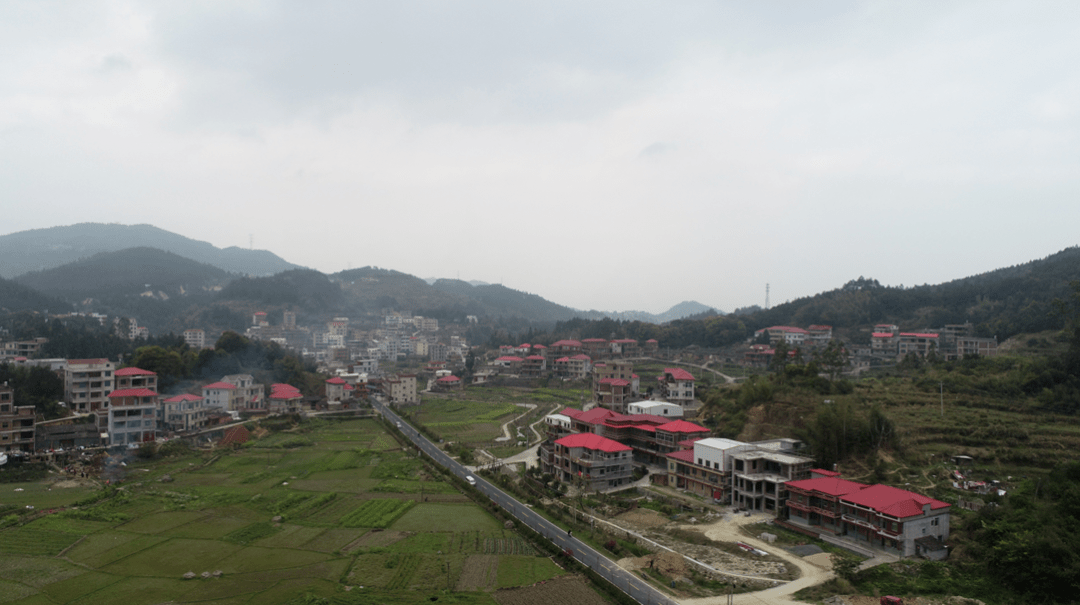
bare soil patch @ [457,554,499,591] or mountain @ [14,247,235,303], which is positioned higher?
mountain @ [14,247,235,303]

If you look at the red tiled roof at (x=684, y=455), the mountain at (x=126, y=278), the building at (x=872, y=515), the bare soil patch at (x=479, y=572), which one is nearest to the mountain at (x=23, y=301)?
the mountain at (x=126, y=278)

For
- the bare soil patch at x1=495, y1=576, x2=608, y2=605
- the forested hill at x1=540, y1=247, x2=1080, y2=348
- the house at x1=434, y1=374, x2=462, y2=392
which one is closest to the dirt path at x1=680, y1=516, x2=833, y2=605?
the bare soil patch at x1=495, y1=576, x2=608, y2=605

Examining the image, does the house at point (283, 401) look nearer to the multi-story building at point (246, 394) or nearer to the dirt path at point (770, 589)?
the multi-story building at point (246, 394)

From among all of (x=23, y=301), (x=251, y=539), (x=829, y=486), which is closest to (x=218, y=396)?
(x=251, y=539)

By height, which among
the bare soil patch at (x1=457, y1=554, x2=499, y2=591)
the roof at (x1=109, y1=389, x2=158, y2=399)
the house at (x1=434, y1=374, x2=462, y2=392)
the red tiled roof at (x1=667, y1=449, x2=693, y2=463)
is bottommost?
the bare soil patch at (x1=457, y1=554, x2=499, y2=591)

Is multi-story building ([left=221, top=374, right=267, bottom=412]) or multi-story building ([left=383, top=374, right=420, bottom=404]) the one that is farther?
multi-story building ([left=383, top=374, right=420, bottom=404])

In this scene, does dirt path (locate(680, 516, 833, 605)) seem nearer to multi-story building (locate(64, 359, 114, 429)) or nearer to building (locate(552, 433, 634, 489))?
building (locate(552, 433, 634, 489))

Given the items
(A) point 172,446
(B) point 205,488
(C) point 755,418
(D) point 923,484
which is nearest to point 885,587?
(D) point 923,484

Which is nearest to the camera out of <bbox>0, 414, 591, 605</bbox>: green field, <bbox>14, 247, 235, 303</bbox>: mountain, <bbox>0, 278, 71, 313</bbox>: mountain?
<bbox>0, 414, 591, 605</bbox>: green field
